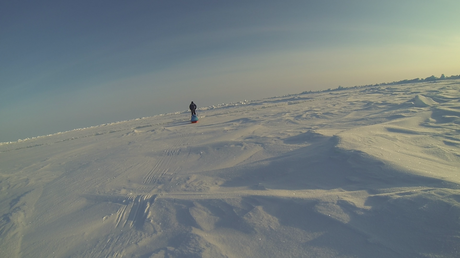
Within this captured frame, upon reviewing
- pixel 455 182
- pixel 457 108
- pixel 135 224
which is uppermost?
pixel 457 108

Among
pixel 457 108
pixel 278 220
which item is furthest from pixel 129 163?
pixel 457 108

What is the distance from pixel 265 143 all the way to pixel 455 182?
3.51 meters

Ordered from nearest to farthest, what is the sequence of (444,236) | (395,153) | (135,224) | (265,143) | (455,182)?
(444,236) < (455,182) < (135,224) < (395,153) < (265,143)

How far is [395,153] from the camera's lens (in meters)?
3.76

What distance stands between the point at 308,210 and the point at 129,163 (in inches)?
190

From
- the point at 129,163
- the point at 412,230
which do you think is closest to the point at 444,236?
the point at 412,230

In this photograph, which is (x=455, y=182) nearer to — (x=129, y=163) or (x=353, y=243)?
(x=353, y=243)

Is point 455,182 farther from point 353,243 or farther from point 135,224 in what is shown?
point 135,224

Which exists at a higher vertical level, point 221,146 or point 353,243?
point 221,146

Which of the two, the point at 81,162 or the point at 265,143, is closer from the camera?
the point at 265,143

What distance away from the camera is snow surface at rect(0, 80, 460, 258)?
220cm

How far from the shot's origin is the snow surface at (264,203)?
7.21ft

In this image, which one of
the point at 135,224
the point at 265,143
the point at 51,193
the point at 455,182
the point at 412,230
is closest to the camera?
the point at 412,230

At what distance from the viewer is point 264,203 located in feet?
9.57
